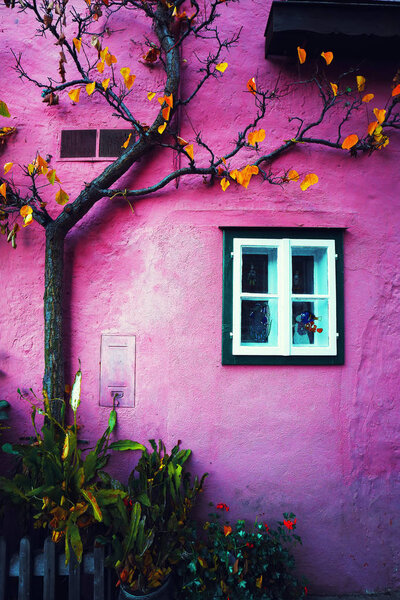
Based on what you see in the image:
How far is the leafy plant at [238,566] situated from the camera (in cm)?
238

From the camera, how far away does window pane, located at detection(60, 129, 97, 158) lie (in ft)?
10.2

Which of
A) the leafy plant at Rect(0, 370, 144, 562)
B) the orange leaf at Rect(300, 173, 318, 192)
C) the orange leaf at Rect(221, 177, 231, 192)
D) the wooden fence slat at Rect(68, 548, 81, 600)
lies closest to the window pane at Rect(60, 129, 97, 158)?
the orange leaf at Rect(221, 177, 231, 192)

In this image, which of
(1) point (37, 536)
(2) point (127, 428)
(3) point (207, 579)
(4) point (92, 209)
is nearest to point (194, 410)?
(2) point (127, 428)

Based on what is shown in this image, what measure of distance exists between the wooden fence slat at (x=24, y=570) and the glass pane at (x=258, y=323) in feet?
6.56

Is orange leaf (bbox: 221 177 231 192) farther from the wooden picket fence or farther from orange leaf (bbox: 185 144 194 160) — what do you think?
the wooden picket fence

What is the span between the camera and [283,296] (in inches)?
118

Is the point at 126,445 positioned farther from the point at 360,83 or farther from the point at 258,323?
the point at 360,83

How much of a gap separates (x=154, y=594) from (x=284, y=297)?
7.02 ft

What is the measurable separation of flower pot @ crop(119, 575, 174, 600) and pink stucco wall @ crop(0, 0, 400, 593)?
0.65m

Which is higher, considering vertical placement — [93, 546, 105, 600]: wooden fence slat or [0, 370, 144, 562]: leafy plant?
[0, 370, 144, 562]: leafy plant

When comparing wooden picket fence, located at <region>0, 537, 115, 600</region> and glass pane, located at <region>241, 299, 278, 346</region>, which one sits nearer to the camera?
wooden picket fence, located at <region>0, 537, 115, 600</region>

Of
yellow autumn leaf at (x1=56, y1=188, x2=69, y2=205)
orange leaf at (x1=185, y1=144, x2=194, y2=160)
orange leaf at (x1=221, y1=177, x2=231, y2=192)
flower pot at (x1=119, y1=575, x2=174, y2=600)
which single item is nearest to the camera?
flower pot at (x1=119, y1=575, x2=174, y2=600)

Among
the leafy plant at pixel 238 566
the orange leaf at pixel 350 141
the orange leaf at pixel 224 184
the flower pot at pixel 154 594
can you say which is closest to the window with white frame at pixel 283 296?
the orange leaf at pixel 224 184

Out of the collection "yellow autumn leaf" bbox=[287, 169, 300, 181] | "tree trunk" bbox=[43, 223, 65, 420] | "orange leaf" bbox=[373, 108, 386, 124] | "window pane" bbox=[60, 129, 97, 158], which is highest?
"orange leaf" bbox=[373, 108, 386, 124]
